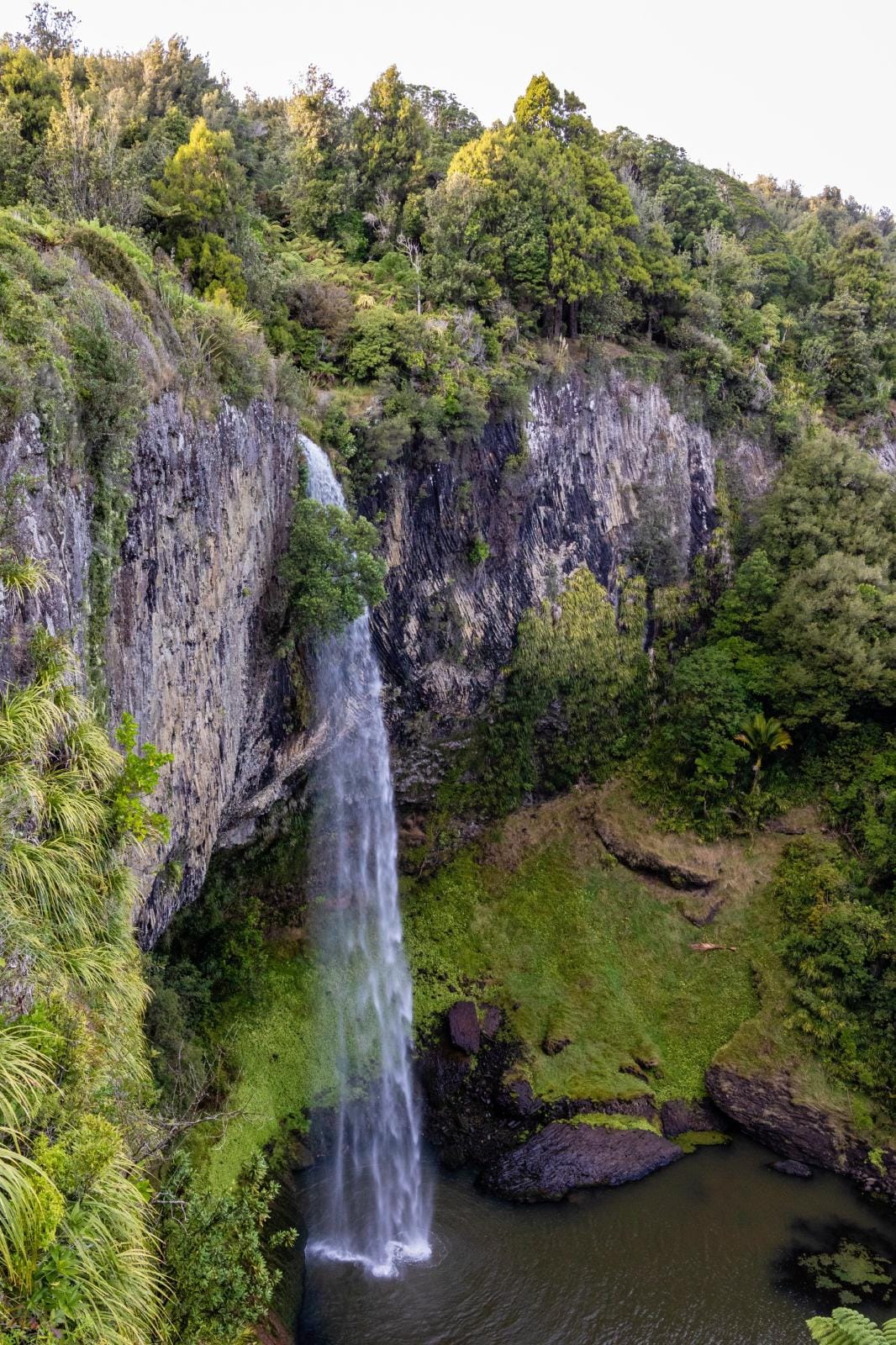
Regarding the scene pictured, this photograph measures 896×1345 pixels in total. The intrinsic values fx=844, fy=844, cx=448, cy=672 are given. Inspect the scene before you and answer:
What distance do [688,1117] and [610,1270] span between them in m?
4.36

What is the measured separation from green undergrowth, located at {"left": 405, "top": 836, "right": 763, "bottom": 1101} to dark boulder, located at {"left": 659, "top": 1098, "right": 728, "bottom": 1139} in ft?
0.73

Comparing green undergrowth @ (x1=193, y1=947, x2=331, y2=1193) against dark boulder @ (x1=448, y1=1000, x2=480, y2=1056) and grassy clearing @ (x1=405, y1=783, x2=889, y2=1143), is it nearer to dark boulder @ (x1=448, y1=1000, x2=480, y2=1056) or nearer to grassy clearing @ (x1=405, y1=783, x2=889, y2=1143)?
grassy clearing @ (x1=405, y1=783, x2=889, y2=1143)

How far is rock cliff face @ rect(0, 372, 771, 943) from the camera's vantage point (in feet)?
33.2

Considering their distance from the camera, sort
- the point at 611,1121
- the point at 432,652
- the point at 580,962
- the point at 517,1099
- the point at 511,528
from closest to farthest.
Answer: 1. the point at 611,1121
2. the point at 517,1099
3. the point at 432,652
4. the point at 580,962
5. the point at 511,528

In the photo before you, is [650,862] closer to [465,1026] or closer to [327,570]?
[465,1026]

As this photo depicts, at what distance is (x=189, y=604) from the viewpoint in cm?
1175

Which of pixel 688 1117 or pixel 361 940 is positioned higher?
pixel 361 940

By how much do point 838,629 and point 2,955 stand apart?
20.5 meters

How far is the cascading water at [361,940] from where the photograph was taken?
1579 centimetres

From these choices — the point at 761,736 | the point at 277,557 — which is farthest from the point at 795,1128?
the point at 277,557

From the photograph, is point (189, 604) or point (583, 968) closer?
point (189, 604)

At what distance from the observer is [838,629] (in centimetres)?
2127

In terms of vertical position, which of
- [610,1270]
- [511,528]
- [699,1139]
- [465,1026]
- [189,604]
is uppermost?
[511,528]

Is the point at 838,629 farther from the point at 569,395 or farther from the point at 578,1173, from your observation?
the point at 578,1173
